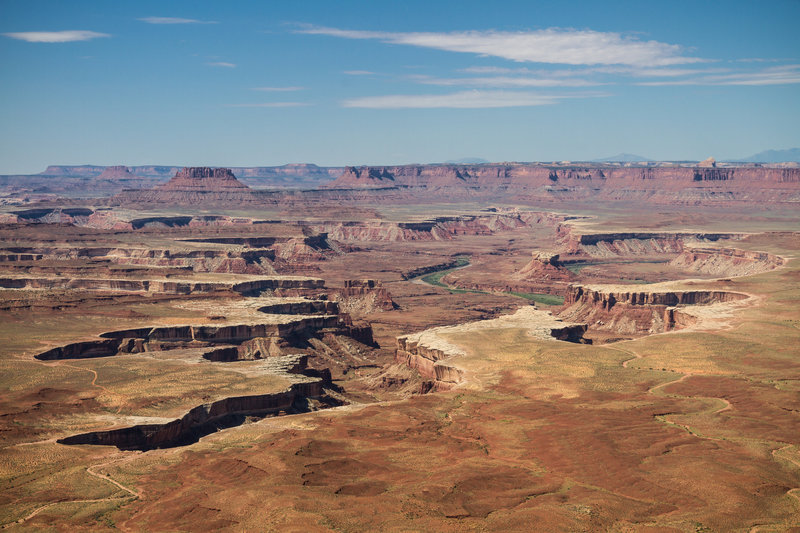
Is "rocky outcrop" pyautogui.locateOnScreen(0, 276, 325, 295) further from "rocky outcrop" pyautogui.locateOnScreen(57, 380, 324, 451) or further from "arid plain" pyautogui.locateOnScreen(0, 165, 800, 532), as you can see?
"rocky outcrop" pyautogui.locateOnScreen(57, 380, 324, 451)

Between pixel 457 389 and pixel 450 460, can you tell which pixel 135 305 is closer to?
pixel 457 389

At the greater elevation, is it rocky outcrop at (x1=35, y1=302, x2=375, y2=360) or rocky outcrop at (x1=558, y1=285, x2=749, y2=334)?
Answer: rocky outcrop at (x1=35, y1=302, x2=375, y2=360)

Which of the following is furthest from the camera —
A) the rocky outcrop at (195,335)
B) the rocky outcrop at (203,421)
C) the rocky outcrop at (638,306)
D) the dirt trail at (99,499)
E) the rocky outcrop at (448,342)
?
the rocky outcrop at (638,306)

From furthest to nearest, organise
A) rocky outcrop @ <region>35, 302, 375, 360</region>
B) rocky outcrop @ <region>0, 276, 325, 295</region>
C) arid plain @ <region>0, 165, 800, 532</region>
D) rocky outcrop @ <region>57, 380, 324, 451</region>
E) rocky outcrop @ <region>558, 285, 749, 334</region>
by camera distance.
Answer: rocky outcrop @ <region>0, 276, 325, 295</region> → rocky outcrop @ <region>558, 285, 749, 334</region> → rocky outcrop @ <region>35, 302, 375, 360</region> → rocky outcrop @ <region>57, 380, 324, 451</region> → arid plain @ <region>0, 165, 800, 532</region>

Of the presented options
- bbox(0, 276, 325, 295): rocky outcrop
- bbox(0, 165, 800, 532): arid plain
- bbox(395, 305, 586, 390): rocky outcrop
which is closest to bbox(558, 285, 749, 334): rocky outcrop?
bbox(0, 165, 800, 532): arid plain

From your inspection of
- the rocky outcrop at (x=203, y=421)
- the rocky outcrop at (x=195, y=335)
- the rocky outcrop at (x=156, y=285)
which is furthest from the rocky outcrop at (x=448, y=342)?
the rocky outcrop at (x=156, y=285)

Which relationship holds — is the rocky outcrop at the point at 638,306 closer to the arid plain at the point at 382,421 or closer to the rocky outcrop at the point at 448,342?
the arid plain at the point at 382,421

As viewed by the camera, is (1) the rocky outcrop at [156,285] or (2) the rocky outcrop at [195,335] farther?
(1) the rocky outcrop at [156,285]

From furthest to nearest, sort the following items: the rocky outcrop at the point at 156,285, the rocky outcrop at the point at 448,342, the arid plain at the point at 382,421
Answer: the rocky outcrop at the point at 156,285, the rocky outcrop at the point at 448,342, the arid plain at the point at 382,421

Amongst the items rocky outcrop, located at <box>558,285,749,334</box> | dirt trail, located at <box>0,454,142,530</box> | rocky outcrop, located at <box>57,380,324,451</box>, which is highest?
dirt trail, located at <box>0,454,142,530</box>

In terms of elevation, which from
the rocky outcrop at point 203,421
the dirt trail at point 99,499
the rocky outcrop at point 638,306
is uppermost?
the dirt trail at point 99,499
